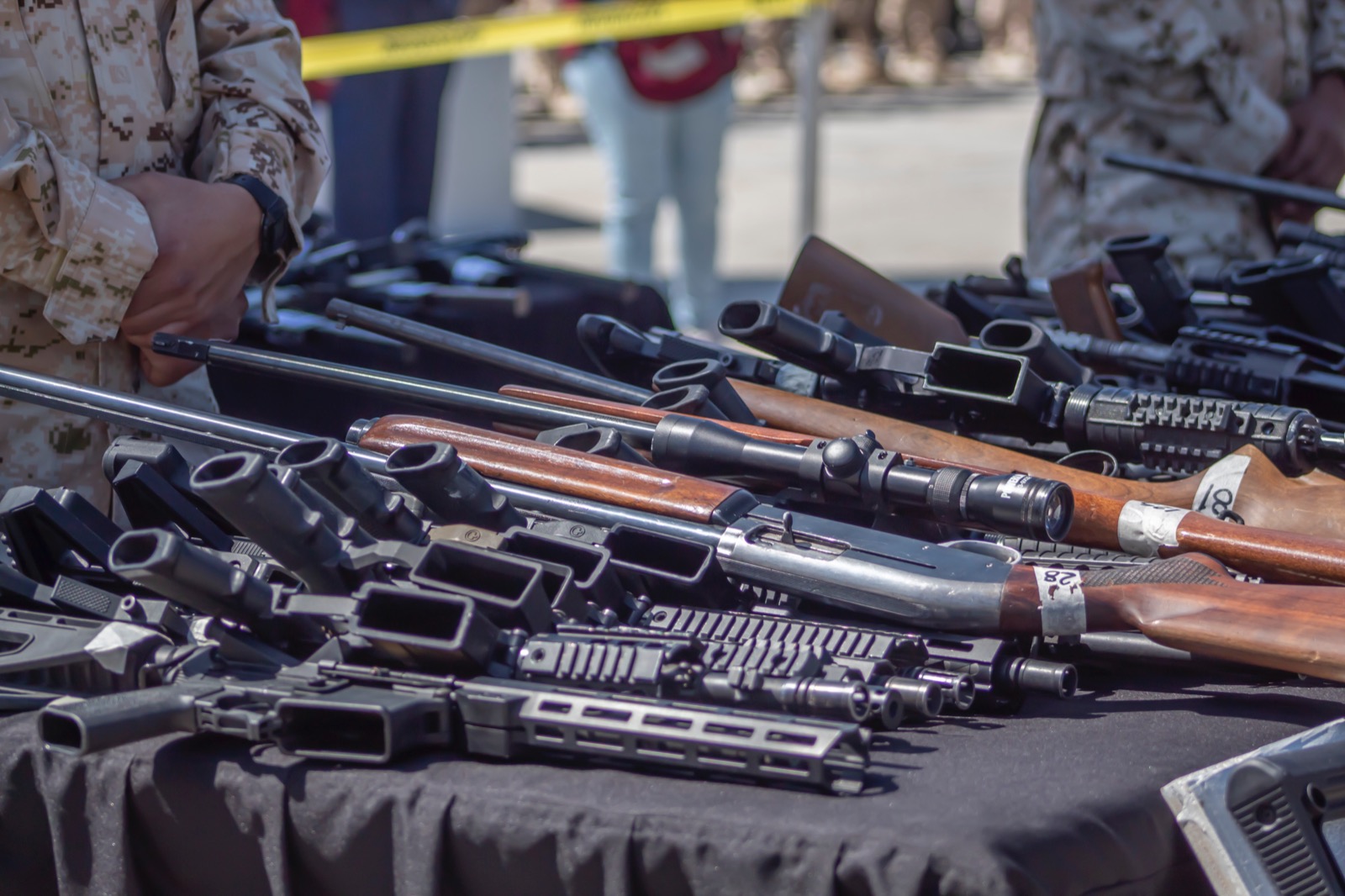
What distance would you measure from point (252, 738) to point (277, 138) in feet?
3.76

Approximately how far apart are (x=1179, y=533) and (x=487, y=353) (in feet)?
2.99

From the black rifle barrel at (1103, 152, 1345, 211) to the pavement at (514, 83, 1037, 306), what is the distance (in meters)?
2.76

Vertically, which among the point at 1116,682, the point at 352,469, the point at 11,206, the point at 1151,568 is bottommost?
the point at 1116,682

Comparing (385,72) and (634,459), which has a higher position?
(385,72)

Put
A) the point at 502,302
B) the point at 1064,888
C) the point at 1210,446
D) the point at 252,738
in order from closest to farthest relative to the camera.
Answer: the point at 1064,888
the point at 252,738
the point at 1210,446
the point at 502,302

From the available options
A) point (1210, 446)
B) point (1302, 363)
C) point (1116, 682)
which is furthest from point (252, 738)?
point (1302, 363)

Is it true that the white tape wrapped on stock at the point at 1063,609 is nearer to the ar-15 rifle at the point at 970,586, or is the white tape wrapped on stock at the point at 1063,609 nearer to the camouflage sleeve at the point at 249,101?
the ar-15 rifle at the point at 970,586

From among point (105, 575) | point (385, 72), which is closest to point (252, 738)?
point (105, 575)

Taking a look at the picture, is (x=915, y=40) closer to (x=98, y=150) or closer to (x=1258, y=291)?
(x=1258, y=291)

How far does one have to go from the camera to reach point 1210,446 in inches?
65.9

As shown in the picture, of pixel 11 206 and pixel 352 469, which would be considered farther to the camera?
pixel 11 206

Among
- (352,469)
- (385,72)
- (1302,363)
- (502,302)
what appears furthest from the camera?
(385,72)

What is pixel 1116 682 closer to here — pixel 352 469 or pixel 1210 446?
pixel 1210 446

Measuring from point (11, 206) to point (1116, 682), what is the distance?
1.36 meters
